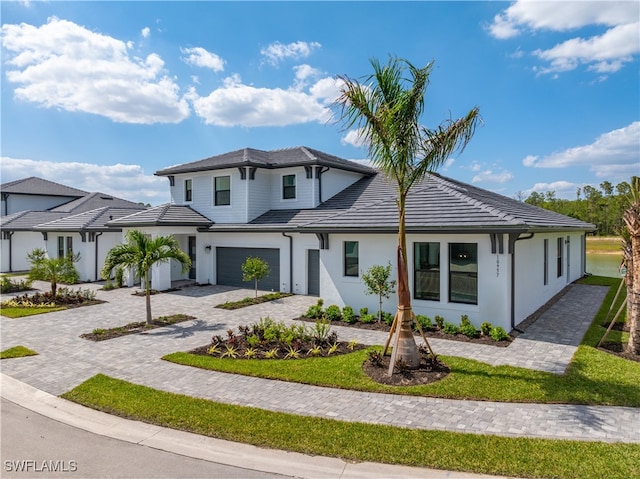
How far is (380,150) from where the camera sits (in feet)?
25.8

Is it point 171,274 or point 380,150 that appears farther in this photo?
point 171,274

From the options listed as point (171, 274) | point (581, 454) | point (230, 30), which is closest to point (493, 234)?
point (581, 454)

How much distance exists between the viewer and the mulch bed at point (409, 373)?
738cm

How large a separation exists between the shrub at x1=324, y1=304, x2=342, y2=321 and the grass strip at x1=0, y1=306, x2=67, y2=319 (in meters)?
10.3

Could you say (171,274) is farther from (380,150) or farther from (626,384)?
(626,384)

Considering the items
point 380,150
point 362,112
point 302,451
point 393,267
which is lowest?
point 302,451

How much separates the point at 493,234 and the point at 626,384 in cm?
429

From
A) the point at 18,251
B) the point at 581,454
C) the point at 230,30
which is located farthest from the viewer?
the point at 18,251

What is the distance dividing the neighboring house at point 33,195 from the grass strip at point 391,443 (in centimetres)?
3309

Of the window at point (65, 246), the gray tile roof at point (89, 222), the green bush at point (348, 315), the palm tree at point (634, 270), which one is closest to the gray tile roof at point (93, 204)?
the gray tile roof at point (89, 222)

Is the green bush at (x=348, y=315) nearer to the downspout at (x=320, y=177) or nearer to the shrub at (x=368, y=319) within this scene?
the shrub at (x=368, y=319)

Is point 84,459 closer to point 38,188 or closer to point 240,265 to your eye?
point 240,265

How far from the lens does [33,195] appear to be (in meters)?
32.8

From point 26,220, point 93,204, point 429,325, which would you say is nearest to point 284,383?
point 429,325
